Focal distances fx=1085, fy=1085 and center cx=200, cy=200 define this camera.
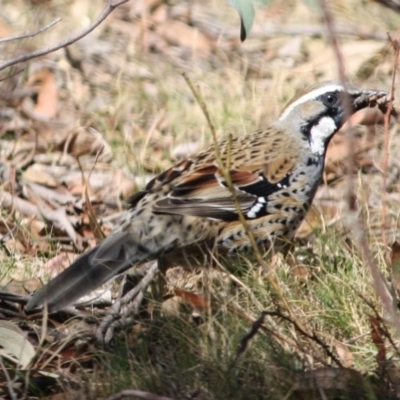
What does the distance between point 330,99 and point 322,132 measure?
0.18m

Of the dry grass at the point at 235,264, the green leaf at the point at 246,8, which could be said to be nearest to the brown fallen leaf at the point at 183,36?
the dry grass at the point at 235,264

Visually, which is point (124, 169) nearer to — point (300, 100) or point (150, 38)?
point (300, 100)

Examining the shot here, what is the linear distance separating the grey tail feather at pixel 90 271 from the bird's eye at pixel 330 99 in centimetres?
137

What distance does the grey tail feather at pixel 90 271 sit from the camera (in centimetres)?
434

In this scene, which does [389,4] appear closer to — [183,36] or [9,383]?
[9,383]

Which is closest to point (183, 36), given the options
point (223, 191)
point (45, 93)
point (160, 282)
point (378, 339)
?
point (45, 93)

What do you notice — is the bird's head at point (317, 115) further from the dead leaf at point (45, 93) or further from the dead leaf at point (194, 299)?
the dead leaf at point (45, 93)

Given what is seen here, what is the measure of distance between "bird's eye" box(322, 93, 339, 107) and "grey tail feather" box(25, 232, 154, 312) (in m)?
1.37

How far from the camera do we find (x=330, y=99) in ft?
18.2

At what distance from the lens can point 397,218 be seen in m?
5.25

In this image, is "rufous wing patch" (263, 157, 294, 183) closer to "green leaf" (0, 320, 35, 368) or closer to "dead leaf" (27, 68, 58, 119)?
"green leaf" (0, 320, 35, 368)

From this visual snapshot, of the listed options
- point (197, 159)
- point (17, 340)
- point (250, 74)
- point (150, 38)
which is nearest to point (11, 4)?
point (150, 38)

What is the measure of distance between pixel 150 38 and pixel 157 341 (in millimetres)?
4442

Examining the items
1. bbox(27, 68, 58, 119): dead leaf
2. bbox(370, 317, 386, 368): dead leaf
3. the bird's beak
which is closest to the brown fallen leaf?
bbox(27, 68, 58, 119): dead leaf
